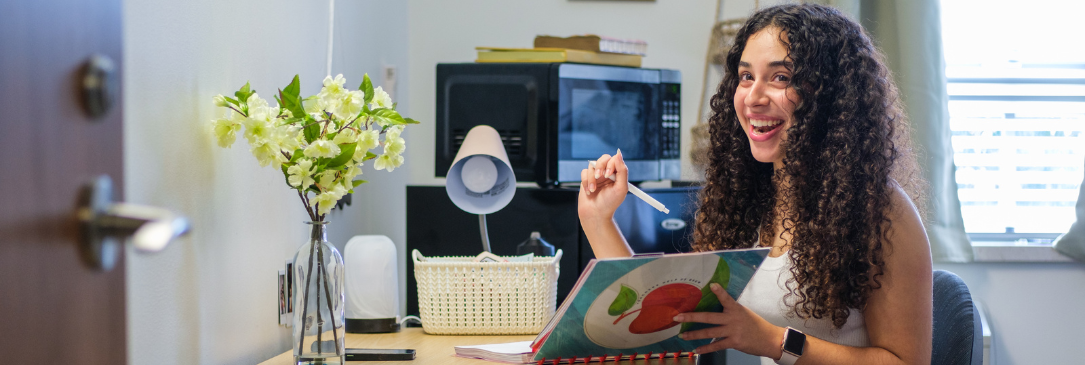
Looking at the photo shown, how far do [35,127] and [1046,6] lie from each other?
8.95ft

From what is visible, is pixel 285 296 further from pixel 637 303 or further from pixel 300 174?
pixel 637 303

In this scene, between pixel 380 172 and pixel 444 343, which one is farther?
pixel 380 172

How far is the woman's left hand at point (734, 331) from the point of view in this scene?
0.96 metres

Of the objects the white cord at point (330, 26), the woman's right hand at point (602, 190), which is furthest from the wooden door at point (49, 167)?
the white cord at point (330, 26)

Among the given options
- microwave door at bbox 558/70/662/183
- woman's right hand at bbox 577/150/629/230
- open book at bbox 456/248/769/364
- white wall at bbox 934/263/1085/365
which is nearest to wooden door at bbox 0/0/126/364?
open book at bbox 456/248/769/364

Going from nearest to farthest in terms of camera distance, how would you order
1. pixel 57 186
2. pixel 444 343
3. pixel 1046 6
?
pixel 57 186, pixel 444 343, pixel 1046 6

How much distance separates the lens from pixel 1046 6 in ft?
7.86

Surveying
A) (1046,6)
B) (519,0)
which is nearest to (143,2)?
(519,0)

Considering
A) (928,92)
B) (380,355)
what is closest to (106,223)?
(380,355)

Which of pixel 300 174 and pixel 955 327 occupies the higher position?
pixel 300 174

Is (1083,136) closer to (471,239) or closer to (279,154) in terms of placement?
(471,239)

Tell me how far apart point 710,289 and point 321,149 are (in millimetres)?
512

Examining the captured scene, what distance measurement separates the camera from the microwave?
5.75 ft

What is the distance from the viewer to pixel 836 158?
1139 millimetres
